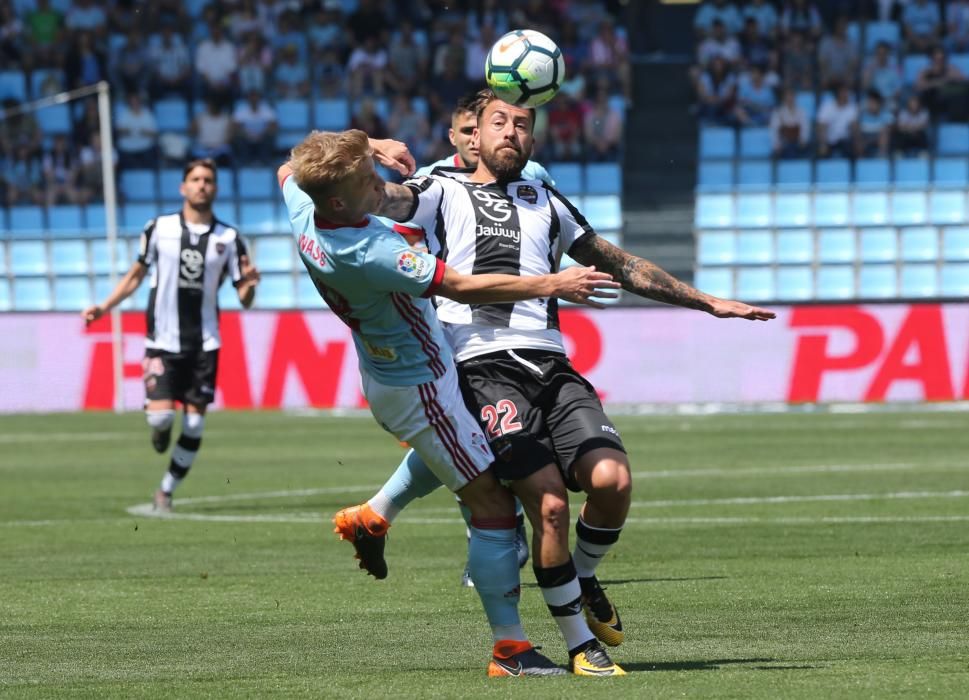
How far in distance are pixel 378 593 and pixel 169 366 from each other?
17.4 feet

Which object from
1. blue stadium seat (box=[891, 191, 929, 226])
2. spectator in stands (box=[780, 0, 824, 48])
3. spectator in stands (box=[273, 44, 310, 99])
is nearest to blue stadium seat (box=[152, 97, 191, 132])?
spectator in stands (box=[273, 44, 310, 99])

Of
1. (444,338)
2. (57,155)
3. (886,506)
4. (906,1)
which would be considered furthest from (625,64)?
(444,338)

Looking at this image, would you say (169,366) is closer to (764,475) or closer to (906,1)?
(764,475)

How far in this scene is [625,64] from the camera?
2891cm

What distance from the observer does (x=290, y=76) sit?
29.2 m

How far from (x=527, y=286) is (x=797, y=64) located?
77.0ft

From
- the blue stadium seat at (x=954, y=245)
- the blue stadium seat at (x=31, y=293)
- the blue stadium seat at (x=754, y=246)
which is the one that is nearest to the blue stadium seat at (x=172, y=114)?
the blue stadium seat at (x=31, y=293)

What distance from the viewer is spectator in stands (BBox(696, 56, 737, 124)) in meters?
28.3

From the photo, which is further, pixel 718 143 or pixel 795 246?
pixel 718 143

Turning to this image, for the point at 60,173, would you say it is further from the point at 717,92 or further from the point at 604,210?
the point at 717,92

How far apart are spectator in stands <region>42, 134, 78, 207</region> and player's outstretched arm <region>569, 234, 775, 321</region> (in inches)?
869

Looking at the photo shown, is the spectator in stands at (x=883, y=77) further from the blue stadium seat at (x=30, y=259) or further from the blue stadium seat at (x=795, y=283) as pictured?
the blue stadium seat at (x=30, y=259)

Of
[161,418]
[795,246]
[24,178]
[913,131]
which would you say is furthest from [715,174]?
[161,418]

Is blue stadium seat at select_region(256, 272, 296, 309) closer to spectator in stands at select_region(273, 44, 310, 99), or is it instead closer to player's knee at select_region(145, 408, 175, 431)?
spectator in stands at select_region(273, 44, 310, 99)
